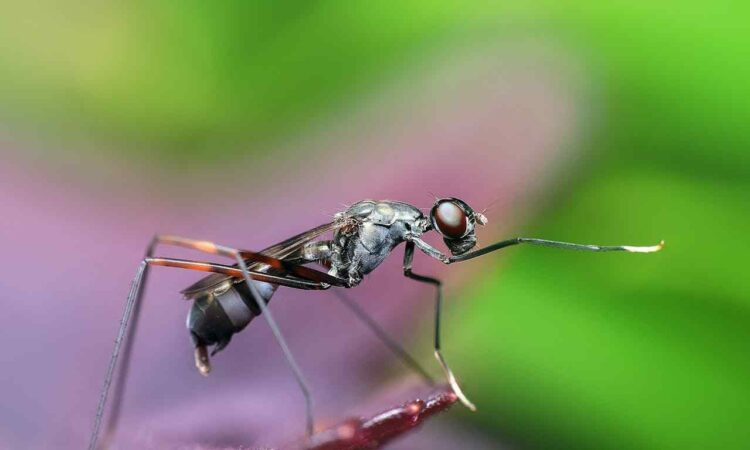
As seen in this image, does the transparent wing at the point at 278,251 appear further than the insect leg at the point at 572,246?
Yes

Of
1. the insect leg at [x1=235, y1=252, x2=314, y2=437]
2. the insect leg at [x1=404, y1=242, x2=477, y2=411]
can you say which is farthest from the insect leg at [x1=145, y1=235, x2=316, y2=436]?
the insect leg at [x1=404, y1=242, x2=477, y2=411]

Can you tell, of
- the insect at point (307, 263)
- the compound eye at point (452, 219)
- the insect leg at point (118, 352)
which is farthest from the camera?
the compound eye at point (452, 219)

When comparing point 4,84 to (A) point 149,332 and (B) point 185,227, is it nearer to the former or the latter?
(B) point 185,227

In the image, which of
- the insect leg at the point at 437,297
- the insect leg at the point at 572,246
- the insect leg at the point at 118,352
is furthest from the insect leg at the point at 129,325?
the insect leg at the point at 572,246

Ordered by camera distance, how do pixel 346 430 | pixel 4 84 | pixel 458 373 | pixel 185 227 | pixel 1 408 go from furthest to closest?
pixel 4 84, pixel 185 227, pixel 458 373, pixel 1 408, pixel 346 430

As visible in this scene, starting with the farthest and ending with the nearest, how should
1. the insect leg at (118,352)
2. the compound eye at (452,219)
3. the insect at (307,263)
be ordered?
the compound eye at (452,219) → the insect at (307,263) → the insect leg at (118,352)

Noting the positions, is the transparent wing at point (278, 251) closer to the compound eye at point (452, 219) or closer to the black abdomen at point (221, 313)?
the black abdomen at point (221, 313)

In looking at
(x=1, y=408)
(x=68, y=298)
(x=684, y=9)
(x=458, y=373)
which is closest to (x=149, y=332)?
(x=68, y=298)
